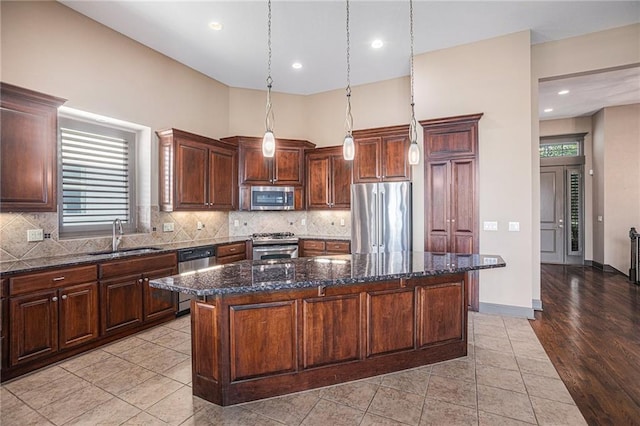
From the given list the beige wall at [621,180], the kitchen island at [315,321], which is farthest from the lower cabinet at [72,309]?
the beige wall at [621,180]

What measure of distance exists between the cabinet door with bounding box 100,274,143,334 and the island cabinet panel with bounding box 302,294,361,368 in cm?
224

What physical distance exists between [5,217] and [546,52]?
6716 millimetres

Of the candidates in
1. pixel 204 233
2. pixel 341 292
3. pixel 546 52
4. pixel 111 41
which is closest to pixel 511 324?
pixel 341 292

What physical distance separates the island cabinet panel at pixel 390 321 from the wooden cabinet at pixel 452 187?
6.59 ft

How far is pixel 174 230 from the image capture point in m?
4.78

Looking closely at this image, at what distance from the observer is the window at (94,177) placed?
12.0 feet

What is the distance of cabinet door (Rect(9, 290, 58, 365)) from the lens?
2637mm

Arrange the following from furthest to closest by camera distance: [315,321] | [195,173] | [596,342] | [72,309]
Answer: [195,173], [596,342], [72,309], [315,321]

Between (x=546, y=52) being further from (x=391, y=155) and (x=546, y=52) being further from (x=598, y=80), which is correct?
(x=391, y=155)

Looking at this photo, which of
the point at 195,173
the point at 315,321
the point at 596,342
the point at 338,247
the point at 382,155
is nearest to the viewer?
the point at 315,321

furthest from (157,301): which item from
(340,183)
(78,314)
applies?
(340,183)

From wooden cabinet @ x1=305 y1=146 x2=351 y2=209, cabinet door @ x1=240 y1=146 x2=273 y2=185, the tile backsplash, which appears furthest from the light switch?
cabinet door @ x1=240 y1=146 x2=273 y2=185

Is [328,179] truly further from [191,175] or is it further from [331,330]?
[331,330]

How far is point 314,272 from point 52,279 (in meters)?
2.40
